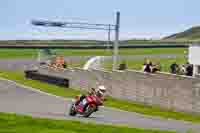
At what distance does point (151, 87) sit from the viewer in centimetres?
2995

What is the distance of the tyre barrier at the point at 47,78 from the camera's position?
4122cm

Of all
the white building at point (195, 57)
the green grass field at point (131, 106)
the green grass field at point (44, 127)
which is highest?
the white building at point (195, 57)

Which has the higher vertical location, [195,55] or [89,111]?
[195,55]

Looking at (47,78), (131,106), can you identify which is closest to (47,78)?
(47,78)

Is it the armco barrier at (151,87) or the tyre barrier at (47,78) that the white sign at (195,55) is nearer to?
the armco barrier at (151,87)

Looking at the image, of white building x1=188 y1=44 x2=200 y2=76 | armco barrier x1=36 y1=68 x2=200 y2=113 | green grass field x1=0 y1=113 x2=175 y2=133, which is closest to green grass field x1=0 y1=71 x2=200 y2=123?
armco barrier x1=36 y1=68 x2=200 y2=113

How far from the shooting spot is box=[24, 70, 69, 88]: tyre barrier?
4122cm

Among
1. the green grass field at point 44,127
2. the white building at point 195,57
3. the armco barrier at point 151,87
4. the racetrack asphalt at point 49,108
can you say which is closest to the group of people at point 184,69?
the white building at point 195,57

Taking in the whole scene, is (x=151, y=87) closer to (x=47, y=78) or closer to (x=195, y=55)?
(x=195, y=55)

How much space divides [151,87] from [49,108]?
5603mm

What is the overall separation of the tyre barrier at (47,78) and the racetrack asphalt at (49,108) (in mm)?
2143

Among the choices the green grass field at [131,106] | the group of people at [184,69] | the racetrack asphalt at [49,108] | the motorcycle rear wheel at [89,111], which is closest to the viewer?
the racetrack asphalt at [49,108]

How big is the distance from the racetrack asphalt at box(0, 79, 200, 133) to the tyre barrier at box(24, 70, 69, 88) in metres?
2.14

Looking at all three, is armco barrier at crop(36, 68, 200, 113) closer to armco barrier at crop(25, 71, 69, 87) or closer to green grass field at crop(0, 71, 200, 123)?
green grass field at crop(0, 71, 200, 123)
